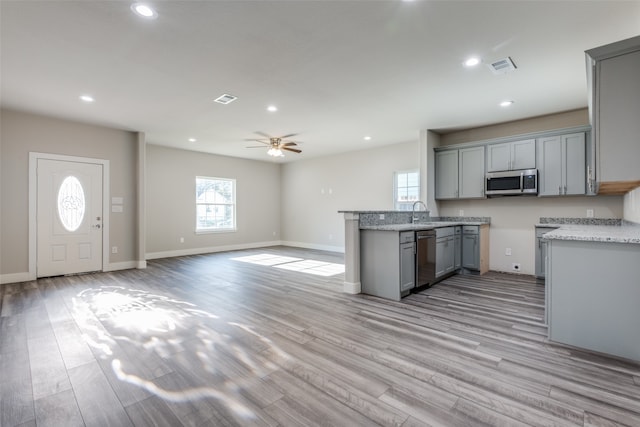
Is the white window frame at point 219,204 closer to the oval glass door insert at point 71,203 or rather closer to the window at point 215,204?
the window at point 215,204

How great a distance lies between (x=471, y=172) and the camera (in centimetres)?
547

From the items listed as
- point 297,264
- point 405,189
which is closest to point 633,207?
point 405,189

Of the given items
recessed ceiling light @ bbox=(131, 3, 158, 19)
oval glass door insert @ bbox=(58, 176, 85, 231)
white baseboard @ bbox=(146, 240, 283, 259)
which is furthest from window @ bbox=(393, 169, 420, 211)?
oval glass door insert @ bbox=(58, 176, 85, 231)

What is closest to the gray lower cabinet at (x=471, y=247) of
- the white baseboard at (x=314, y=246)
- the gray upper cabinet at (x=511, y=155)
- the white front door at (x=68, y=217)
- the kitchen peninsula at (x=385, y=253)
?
the kitchen peninsula at (x=385, y=253)

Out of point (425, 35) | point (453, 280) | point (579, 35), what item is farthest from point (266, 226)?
point (579, 35)

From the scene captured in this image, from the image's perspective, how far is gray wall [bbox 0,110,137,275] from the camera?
475 centimetres

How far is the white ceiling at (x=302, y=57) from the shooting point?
2422 mm

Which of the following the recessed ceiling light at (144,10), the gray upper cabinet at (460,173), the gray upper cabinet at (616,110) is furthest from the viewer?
the gray upper cabinet at (460,173)

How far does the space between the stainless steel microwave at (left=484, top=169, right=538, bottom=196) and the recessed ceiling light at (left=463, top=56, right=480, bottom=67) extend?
2442 millimetres

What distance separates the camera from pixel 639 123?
7.16ft

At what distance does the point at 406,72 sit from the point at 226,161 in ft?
20.9

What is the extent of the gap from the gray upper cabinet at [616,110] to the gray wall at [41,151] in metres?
7.11

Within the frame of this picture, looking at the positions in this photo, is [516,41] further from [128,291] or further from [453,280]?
[128,291]

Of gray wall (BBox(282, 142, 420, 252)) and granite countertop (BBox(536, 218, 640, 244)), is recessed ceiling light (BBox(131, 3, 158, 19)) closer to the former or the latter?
granite countertop (BBox(536, 218, 640, 244))
